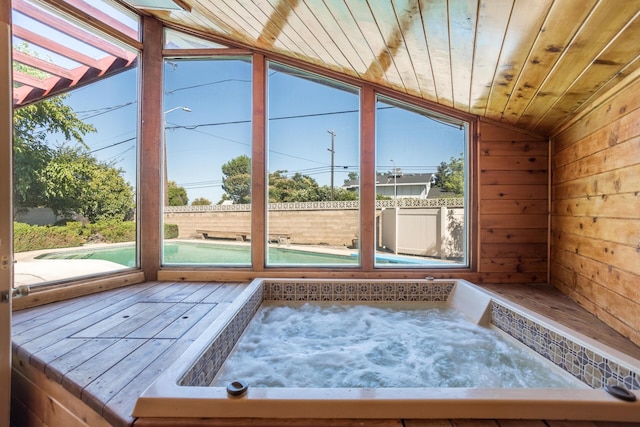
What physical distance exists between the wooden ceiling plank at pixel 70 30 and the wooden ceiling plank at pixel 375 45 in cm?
225

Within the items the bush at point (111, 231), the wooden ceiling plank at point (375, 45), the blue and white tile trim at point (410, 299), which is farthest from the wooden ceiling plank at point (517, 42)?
the bush at point (111, 231)

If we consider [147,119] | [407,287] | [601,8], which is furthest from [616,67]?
[147,119]

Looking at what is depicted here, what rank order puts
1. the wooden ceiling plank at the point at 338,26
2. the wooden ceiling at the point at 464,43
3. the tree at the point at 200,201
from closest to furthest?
the wooden ceiling at the point at 464,43 < the wooden ceiling plank at the point at 338,26 < the tree at the point at 200,201

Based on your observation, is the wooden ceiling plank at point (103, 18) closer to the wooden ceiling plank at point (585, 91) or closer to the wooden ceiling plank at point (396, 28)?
the wooden ceiling plank at point (396, 28)

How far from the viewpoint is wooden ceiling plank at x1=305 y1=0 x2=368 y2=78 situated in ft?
6.08

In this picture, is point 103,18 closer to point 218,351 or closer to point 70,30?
point 70,30

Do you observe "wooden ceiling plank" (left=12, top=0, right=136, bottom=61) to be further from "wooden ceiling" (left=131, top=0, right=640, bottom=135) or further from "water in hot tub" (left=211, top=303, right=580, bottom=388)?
"water in hot tub" (left=211, top=303, right=580, bottom=388)

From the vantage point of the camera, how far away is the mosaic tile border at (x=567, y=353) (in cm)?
131

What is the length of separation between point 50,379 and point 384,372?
1517 mm

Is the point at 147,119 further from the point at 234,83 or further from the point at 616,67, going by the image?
the point at 616,67

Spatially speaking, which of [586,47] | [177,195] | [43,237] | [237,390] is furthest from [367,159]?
[43,237]

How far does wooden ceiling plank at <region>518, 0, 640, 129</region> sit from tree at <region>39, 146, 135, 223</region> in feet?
10.9

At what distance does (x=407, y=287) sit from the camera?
2645mm

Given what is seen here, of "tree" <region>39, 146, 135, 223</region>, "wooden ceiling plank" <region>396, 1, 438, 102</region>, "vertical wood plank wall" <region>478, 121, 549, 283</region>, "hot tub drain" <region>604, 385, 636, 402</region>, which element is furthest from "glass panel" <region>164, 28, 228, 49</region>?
"hot tub drain" <region>604, 385, 636, 402</region>
